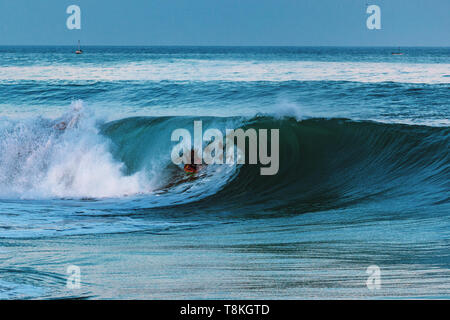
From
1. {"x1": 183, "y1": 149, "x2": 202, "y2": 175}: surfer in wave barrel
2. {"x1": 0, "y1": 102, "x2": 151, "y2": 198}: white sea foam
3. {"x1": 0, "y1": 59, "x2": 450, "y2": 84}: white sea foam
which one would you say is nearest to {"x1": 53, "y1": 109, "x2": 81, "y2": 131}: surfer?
{"x1": 0, "y1": 102, "x2": 151, "y2": 198}: white sea foam

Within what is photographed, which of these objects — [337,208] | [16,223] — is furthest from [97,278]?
[337,208]

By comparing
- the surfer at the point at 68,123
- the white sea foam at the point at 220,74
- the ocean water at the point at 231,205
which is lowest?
the ocean water at the point at 231,205

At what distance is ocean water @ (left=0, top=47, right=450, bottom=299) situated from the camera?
14.9ft

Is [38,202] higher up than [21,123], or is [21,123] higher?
[21,123]

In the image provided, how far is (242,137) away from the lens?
1220 centimetres

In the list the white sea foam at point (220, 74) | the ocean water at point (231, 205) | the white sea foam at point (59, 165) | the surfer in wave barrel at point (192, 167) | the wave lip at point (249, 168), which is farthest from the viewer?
the white sea foam at point (220, 74)

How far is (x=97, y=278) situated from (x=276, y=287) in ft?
4.88

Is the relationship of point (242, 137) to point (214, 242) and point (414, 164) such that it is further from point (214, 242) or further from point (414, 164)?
point (214, 242)

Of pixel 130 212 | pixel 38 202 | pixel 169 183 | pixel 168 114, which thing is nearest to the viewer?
pixel 130 212

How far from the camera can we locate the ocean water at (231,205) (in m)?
4.54

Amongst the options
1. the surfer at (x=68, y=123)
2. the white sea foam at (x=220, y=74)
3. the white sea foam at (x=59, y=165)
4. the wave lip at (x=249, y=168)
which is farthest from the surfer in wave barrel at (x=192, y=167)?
the white sea foam at (x=220, y=74)

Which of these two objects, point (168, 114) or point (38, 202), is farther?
point (168, 114)

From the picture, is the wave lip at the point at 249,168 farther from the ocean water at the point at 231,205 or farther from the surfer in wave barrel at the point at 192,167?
the surfer in wave barrel at the point at 192,167

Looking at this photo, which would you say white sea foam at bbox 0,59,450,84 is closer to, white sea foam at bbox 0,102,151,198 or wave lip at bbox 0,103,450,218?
wave lip at bbox 0,103,450,218
